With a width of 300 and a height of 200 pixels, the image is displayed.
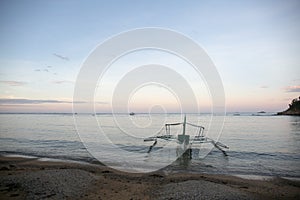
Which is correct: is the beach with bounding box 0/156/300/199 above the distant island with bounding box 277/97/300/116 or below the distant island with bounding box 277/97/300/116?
below

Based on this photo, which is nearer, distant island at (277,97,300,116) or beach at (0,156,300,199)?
beach at (0,156,300,199)

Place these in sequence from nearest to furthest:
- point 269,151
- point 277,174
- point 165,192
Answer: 1. point 165,192
2. point 277,174
3. point 269,151

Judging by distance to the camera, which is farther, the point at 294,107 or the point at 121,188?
the point at 294,107

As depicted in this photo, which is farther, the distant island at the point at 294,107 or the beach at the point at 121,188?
the distant island at the point at 294,107

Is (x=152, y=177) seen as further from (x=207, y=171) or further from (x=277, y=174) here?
(x=277, y=174)

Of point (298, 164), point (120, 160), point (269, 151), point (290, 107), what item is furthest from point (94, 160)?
point (290, 107)

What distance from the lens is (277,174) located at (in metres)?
15.7

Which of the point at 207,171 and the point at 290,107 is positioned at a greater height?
the point at 290,107

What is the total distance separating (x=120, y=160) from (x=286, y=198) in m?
13.2

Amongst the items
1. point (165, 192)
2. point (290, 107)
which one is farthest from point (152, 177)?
point (290, 107)

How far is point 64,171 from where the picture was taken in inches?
480

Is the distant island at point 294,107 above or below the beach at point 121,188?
above

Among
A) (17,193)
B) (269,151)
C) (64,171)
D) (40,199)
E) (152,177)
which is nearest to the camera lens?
(40,199)

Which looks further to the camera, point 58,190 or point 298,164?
point 298,164
